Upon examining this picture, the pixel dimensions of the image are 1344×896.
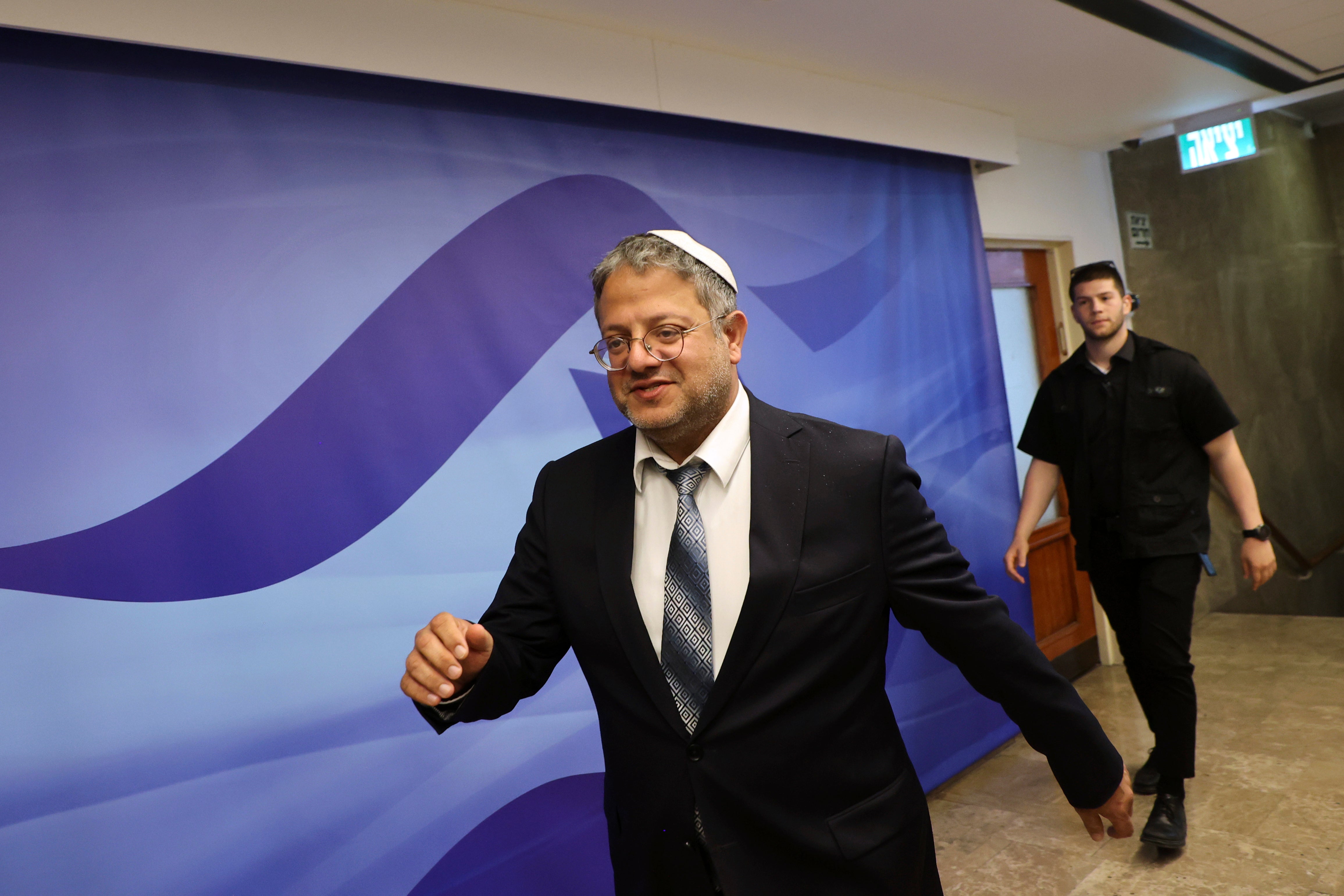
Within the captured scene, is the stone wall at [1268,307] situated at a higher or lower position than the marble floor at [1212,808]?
higher

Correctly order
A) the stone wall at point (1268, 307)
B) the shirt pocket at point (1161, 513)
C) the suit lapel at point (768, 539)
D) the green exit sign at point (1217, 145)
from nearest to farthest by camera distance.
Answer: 1. the suit lapel at point (768, 539)
2. the shirt pocket at point (1161, 513)
3. the green exit sign at point (1217, 145)
4. the stone wall at point (1268, 307)

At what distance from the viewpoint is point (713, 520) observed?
1.48 meters

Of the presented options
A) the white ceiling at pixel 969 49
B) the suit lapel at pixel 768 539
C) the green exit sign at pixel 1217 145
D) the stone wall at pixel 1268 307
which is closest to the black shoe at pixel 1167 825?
the suit lapel at pixel 768 539

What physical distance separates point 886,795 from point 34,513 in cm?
172

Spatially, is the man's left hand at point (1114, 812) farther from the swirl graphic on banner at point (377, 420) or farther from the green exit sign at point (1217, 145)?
the green exit sign at point (1217, 145)

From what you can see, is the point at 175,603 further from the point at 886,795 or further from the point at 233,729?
the point at 886,795

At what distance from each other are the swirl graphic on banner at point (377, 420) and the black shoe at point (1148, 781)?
7.48 ft

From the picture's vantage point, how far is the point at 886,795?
1.45 m

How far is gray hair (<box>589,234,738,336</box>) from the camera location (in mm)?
1478

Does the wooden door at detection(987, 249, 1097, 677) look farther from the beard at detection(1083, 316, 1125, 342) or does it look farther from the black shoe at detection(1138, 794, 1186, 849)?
the black shoe at detection(1138, 794, 1186, 849)

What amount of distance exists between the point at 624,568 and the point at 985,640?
0.56m

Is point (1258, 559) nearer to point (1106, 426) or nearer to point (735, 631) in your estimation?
point (1106, 426)

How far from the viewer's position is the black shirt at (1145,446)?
305 cm

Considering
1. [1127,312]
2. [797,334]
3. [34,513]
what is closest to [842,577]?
[34,513]
